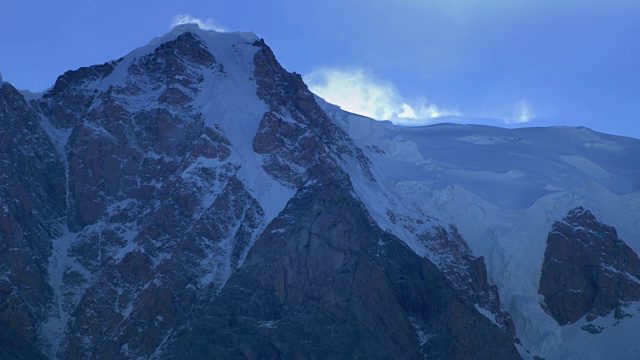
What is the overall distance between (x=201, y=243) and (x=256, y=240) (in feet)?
22.6

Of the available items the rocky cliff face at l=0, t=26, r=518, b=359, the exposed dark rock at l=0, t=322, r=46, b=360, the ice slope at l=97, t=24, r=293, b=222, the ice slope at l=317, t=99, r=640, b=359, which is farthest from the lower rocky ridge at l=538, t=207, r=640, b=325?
the exposed dark rock at l=0, t=322, r=46, b=360

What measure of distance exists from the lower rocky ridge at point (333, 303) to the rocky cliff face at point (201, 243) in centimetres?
20

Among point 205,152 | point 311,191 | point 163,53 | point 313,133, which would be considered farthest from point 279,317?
point 163,53

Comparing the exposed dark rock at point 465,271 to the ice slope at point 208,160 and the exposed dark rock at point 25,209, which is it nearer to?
the ice slope at point 208,160

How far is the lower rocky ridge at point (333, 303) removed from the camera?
468ft

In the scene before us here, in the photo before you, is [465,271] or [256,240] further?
[465,271]

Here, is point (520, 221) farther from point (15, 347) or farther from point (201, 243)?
point (15, 347)

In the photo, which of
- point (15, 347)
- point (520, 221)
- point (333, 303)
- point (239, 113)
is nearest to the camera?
point (15, 347)

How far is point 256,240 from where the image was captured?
514 ft

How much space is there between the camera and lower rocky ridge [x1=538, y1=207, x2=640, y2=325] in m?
169

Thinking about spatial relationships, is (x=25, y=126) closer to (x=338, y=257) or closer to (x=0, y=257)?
(x=0, y=257)

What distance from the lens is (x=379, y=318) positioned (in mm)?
147250

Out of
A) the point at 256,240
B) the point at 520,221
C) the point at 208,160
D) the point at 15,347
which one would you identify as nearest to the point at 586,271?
the point at 520,221

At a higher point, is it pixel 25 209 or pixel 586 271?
pixel 586 271
